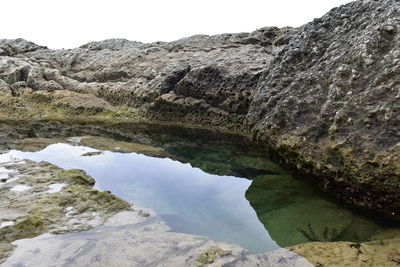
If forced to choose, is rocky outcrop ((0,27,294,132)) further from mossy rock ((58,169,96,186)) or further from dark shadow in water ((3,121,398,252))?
mossy rock ((58,169,96,186))

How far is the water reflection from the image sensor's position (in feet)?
19.2

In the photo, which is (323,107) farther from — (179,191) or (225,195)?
(179,191)

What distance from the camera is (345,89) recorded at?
6.55 metres

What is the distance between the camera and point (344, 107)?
6250 millimetres

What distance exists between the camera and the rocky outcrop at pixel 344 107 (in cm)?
542

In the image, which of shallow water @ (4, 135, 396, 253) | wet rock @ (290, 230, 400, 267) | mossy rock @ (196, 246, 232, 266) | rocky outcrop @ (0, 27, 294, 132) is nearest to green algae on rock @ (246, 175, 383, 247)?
shallow water @ (4, 135, 396, 253)

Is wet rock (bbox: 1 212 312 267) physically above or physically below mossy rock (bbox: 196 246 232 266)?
below

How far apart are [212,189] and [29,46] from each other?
36434 millimetres

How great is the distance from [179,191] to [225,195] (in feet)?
3.67

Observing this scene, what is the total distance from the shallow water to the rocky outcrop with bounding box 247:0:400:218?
0.61m

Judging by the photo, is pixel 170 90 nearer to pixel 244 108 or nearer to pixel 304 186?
pixel 244 108

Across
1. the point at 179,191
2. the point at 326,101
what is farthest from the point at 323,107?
the point at 179,191

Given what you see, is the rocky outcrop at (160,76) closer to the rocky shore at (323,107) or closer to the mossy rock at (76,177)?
the rocky shore at (323,107)

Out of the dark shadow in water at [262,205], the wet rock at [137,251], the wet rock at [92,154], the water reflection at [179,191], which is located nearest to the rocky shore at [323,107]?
the wet rock at [137,251]
